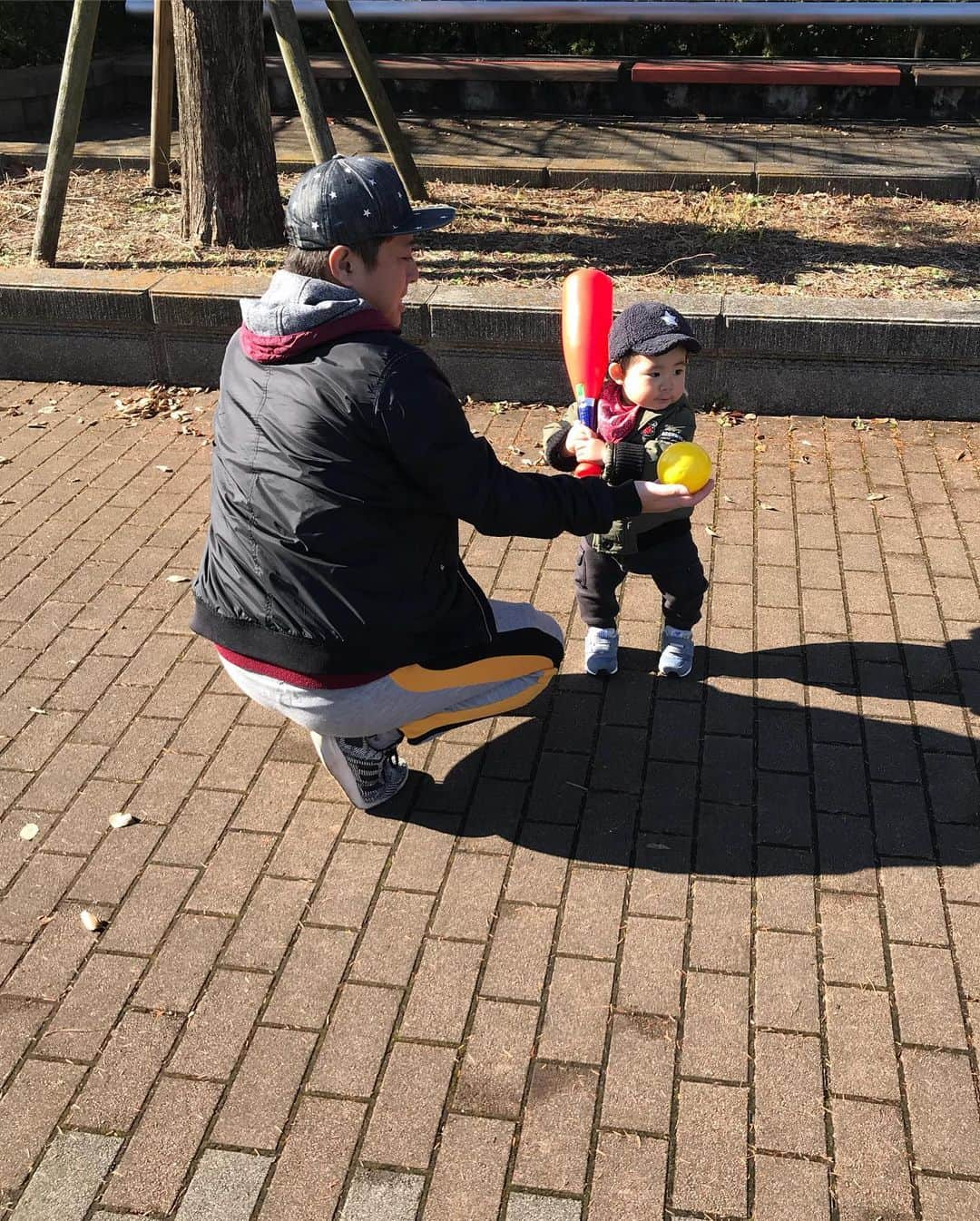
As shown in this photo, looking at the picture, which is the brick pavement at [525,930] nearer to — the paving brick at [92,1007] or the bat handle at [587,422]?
the paving brick at [92,1007]

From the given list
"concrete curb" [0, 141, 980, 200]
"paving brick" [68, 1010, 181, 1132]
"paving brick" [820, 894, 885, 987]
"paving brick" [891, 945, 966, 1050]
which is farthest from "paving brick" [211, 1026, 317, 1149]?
"concrete curb" [0, 141, 980, 200]

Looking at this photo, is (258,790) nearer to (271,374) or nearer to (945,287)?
(271,374)

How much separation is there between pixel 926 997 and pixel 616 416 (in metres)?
1.94

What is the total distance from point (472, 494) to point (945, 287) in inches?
178

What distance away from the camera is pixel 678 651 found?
14.3 ft

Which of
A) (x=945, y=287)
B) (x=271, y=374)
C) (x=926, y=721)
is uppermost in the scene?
(x=271, y=374)

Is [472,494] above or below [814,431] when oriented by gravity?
above

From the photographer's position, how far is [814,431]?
246 inches

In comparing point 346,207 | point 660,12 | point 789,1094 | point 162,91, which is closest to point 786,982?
point 789,1094

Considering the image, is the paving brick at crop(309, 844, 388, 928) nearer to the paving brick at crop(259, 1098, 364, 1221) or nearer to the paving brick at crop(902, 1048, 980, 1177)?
the paving brick at crop(259, 1098, 364, 1221)

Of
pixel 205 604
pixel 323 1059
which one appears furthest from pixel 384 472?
pixel 323 1059

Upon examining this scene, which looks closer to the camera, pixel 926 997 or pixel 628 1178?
pixel 628 1178

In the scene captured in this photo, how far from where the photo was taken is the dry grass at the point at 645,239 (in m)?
6.96

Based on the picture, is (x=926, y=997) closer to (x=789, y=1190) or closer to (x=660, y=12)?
(x=789, y=1190)
